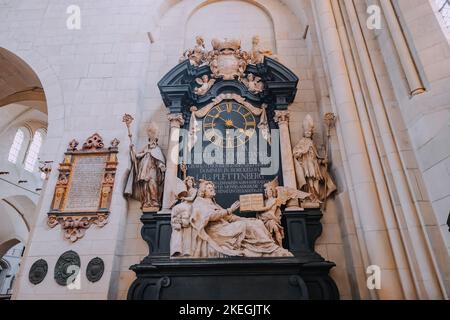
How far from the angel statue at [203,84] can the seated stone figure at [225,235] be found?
236 cm

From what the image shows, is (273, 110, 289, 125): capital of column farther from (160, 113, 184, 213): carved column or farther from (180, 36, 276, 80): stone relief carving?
(160, 113, 184, 213): carved column

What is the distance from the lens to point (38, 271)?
4336mm

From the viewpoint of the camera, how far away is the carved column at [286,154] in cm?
479

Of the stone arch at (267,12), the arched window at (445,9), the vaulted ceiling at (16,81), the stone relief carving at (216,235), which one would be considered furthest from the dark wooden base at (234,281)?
the vaulted ceiling at (16,81)

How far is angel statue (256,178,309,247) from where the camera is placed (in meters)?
4.40

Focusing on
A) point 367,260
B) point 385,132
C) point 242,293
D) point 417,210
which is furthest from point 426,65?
point 242,293

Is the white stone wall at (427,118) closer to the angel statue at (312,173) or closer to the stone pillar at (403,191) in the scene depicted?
the stone pillar at (403,191)

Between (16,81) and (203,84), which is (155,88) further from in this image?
(16,81)

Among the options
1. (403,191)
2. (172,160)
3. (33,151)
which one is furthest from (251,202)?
(33,151)

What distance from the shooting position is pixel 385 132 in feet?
13.2

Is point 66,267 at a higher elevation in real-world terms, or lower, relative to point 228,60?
lower

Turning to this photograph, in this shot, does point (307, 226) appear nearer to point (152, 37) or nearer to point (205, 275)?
point (205, 275)

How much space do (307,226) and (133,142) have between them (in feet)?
11.7

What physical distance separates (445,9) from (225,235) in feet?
15.2
